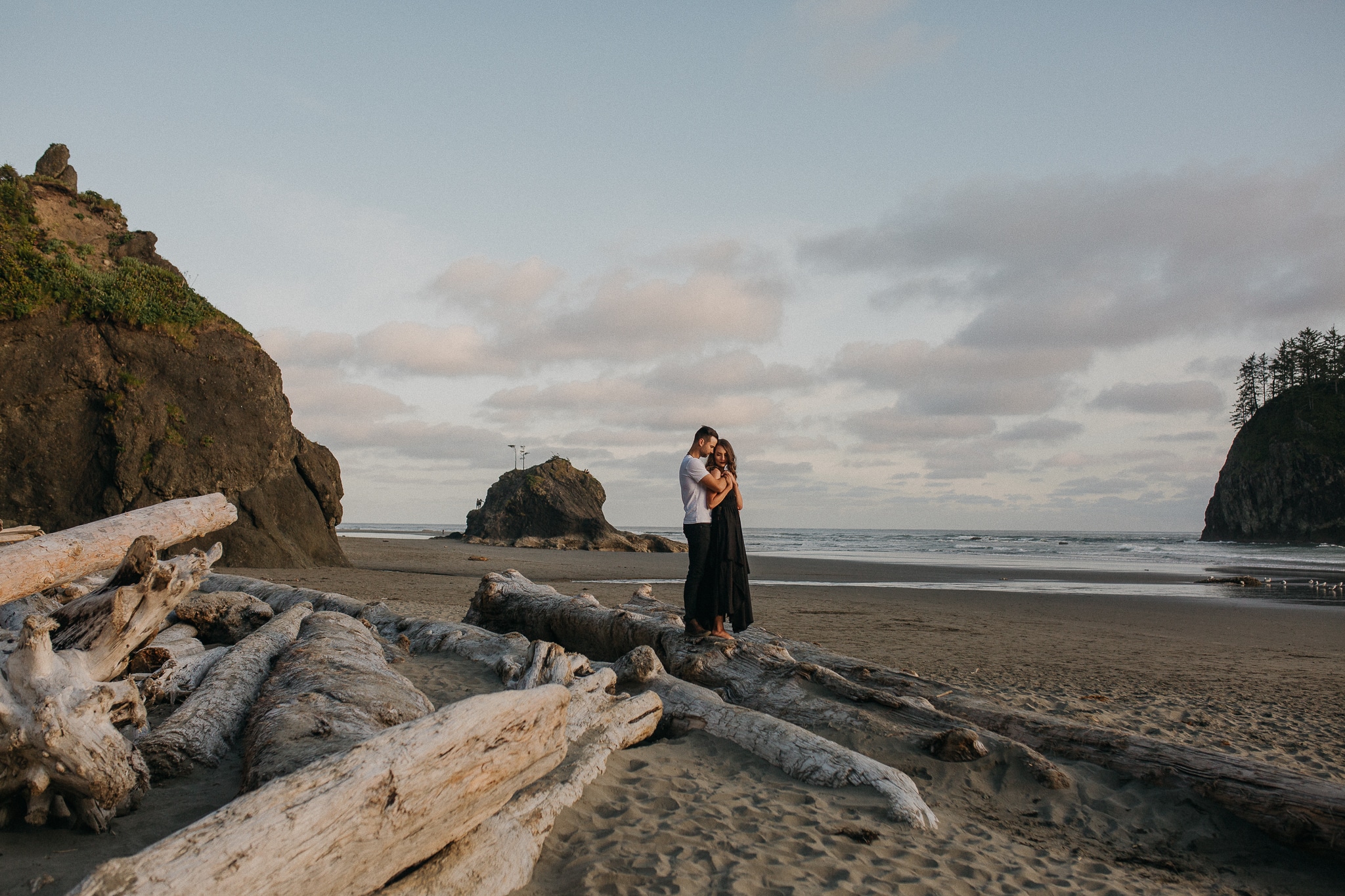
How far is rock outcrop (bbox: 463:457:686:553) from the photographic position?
4062 centimetres

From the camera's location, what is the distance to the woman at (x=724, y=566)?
6672 mm

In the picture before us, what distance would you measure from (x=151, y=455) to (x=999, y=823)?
1657 cm

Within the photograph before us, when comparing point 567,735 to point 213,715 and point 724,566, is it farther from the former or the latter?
point 724,566

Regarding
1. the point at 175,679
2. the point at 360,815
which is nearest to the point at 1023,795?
the point at 360,815

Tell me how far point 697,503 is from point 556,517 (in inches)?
1399

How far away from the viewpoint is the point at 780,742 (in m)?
4.47

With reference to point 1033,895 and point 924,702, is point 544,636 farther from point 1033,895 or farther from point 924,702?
point 1033,895

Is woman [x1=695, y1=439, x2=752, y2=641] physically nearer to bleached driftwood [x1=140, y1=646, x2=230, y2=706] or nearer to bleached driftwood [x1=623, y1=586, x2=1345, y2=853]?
bleached driftwood [x1=623, y1=586, x2=1345, y2=853]

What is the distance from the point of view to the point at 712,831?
3.46 m

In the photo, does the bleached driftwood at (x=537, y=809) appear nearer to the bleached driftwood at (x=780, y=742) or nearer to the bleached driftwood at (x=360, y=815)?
the bleached driftwood at (x=360, y=815)

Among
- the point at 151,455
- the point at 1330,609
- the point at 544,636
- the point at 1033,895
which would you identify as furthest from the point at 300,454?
the point at 1330,609

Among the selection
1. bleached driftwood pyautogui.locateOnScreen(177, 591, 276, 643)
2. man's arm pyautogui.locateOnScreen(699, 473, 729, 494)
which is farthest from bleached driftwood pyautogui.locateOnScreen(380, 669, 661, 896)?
bleached driftwood pyautogui.locateOnScreen(177, 591, 276, 643)

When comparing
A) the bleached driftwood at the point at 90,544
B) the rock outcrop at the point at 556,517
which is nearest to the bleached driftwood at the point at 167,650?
the bleached driftwood at the point at 90,544

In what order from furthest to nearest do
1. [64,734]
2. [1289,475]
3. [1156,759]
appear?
[1289,475] → [1156,759] → [64,734]
